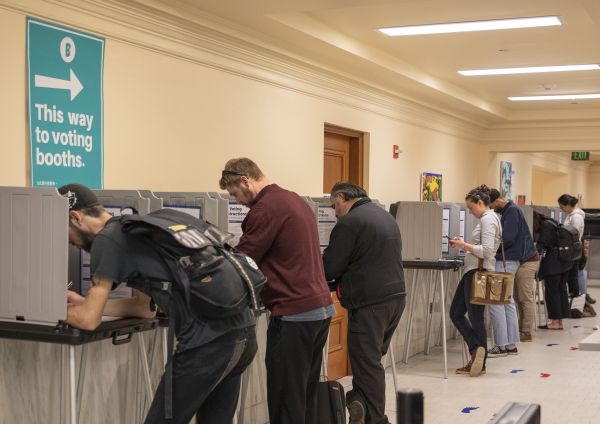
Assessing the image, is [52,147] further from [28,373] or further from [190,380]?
[190,380]

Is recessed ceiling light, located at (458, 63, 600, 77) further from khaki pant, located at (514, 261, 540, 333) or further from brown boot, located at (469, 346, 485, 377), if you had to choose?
brown boot, located at (469, 346, 485, 377)

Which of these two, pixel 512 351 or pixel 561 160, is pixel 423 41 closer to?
pixel 512 351

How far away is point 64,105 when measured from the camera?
4668mm

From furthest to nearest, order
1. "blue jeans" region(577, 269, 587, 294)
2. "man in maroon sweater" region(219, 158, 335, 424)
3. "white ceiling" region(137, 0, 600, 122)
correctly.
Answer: "blue jeans" region(577, 269, 587, 294)
"white ceiling" region(137, 0, 600, 122)
"man in maroon sweater" region(219, 158, 335, 424)

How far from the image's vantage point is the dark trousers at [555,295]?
29.5ft

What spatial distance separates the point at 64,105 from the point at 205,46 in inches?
60.2

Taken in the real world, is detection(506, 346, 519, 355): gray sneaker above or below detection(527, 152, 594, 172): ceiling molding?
below

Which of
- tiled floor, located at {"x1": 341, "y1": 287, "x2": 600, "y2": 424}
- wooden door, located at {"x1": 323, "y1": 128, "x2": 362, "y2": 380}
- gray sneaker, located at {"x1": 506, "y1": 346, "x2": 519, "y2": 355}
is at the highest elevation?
A: wooden door, located at {"x1": 323, "y1": 128, "x2": 362, "y2": 380}

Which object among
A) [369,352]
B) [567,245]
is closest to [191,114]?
[369,352]

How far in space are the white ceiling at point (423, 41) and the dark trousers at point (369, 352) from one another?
83.3 inches

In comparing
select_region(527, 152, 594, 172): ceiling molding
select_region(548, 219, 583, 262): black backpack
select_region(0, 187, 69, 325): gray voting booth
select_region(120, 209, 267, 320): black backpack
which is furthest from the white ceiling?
select_region(527, 152, 594, 172): ceiling molding

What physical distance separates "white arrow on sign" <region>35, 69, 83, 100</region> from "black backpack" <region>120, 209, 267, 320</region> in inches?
82.1

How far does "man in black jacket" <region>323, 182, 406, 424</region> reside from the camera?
14.3ft

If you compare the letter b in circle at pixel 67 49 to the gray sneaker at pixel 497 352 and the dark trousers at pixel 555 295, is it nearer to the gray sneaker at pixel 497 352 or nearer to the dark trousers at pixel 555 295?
the gray sneaker at pixel 497 352
